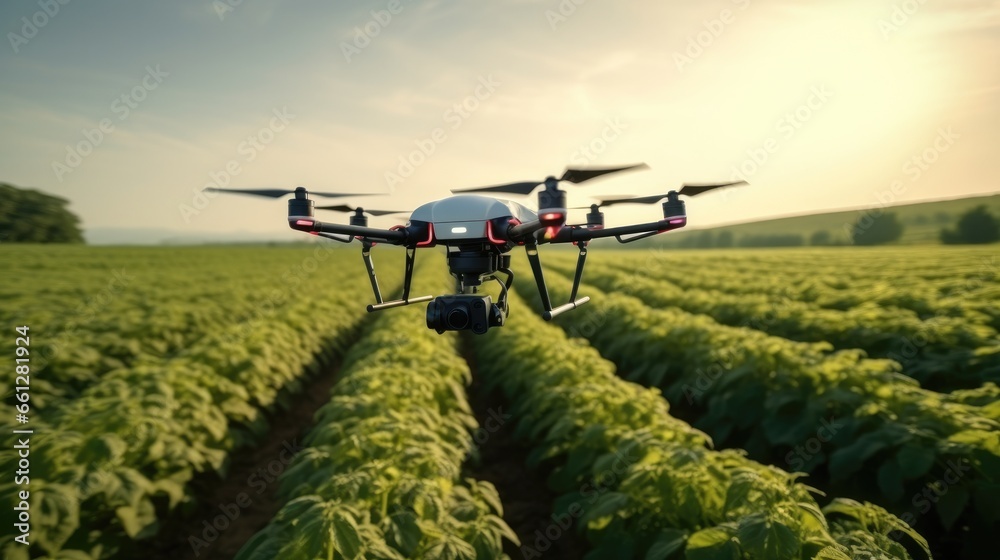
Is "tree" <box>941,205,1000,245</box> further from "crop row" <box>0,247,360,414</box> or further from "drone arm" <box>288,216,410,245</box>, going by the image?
"drone arm" <box>288,216,410,245</box>

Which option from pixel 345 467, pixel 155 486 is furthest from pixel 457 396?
pixel 155 486

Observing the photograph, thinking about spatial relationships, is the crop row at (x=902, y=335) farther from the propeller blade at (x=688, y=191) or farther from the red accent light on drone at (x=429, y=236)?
the red accent light on drone at (x=429, y=236)

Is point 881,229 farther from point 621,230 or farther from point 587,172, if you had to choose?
point 587,172

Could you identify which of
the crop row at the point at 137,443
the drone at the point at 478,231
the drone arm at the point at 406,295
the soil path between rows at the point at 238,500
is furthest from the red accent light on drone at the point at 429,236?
the crop row at the point at 137,443

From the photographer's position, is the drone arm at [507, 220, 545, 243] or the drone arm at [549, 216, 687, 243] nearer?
the drone arm at [507, 220, 545, 243]

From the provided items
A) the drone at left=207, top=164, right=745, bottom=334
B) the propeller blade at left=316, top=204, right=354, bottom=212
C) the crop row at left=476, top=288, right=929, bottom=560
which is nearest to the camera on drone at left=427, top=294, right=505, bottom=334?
the drone at left=207, top=164, right=745, bottom=334
